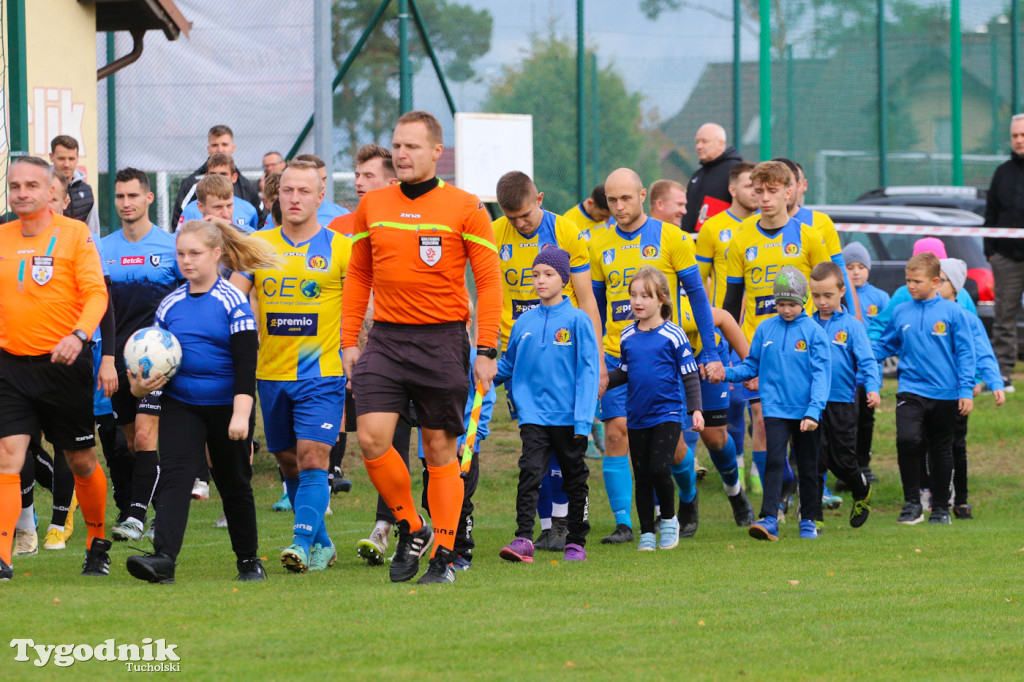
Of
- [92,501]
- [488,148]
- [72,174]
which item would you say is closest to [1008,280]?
[488,148]

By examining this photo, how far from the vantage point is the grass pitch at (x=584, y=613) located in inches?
205

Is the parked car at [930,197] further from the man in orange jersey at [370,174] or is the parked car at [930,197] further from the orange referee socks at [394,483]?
the orange referee socks at [394,483]

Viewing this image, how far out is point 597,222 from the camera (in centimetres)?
1116

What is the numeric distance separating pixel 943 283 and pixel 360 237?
5.42 meters

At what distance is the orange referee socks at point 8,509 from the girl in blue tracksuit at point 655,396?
11.5ft

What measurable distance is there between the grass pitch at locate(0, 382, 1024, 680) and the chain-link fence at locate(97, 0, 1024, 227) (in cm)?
941

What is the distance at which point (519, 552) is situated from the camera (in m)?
7.84

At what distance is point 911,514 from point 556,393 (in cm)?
329

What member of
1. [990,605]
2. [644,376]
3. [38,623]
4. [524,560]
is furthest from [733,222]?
[38,623]

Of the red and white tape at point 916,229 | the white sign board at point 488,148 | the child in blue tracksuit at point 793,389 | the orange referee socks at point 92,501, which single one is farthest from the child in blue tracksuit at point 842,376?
the white sign board at point 488,148

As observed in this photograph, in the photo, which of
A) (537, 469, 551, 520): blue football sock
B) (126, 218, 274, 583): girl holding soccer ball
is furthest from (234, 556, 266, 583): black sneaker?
(537, 469, 551, 520): blue football sock

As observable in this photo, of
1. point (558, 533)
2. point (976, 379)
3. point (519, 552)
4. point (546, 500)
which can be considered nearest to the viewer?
point (519, 552)

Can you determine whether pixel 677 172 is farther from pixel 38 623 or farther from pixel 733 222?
pixel 38 623

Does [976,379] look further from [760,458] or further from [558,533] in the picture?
[558,533]
